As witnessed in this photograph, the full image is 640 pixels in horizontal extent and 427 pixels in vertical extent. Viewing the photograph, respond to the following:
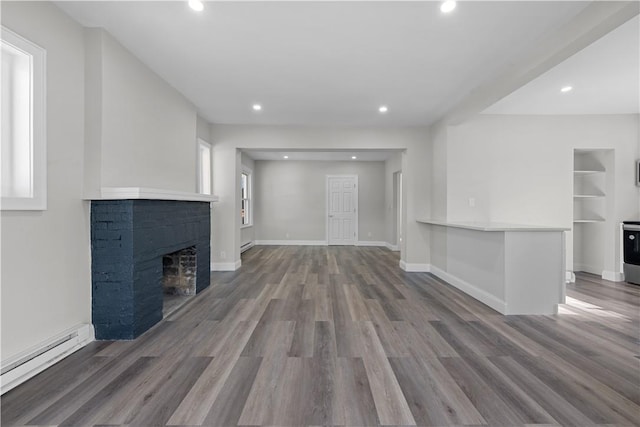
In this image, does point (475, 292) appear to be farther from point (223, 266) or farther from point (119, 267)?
point (223, 266)

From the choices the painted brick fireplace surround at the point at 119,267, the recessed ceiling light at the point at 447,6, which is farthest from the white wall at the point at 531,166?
the painted brick fireplace surround at the point at 119,267

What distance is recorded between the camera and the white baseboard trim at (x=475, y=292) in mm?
3238

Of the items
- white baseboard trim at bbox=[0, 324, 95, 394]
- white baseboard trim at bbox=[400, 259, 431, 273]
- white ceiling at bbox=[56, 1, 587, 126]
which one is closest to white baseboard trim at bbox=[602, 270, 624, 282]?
white baseboard trim at bbox=[400, 259, 431, 273]

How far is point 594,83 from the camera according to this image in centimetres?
354

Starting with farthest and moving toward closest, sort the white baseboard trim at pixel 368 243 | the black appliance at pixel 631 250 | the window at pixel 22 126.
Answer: the white baseboard trim at pixel 368 243, the black appliance at pixel 631 250, the window at pixel 22 126

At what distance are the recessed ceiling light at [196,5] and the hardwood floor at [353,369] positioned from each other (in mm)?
2557

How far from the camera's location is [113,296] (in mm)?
2504

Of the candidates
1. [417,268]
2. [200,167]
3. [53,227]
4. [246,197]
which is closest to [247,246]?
[246,197]

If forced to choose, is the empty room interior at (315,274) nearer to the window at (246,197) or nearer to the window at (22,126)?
the window at (22,126)

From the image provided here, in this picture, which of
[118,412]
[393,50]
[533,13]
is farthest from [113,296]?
[533,13]

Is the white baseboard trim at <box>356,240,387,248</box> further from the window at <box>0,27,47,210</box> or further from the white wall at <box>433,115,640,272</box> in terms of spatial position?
the window at <box>0,27,47,210</box>

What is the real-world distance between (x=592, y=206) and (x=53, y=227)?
7113 mm

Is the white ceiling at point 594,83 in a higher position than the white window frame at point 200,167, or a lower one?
higher

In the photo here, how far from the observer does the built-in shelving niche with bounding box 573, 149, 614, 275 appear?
190 inches
